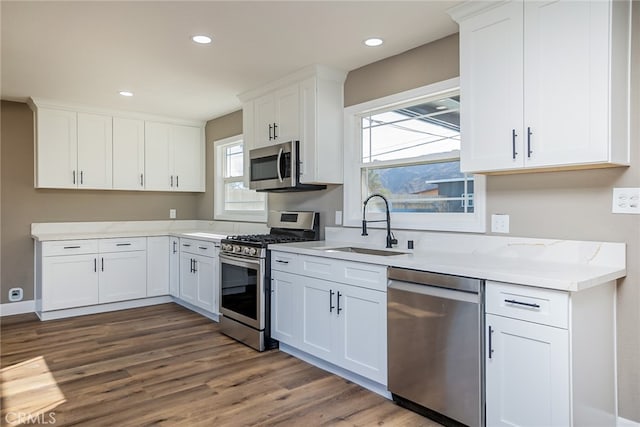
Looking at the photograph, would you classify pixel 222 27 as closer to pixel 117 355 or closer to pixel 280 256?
pixel 280 256

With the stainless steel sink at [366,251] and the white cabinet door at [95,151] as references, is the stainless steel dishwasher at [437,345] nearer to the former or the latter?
the stainless steel sink at [366,251]

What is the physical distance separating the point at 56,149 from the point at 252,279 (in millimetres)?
2857

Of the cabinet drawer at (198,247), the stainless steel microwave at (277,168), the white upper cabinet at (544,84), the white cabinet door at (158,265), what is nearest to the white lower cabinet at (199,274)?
the cabinet drawer at (198,247)

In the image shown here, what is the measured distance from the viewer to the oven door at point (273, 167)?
3.67m

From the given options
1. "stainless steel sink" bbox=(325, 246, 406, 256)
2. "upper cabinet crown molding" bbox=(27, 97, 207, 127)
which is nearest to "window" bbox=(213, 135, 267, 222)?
"upper cabinet crown molding" bbox=(27, 97, 207, 127)

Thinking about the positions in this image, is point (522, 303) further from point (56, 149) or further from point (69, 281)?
point (56, 149)

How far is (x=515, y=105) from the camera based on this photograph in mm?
2238

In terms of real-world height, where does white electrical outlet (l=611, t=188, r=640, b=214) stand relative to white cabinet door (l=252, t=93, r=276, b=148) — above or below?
below

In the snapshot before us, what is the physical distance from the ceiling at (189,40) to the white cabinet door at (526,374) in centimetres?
183

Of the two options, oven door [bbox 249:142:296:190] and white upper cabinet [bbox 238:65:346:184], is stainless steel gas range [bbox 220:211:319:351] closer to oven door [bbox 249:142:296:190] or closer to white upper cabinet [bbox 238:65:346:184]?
oven door [bbox 249:142:296:190]

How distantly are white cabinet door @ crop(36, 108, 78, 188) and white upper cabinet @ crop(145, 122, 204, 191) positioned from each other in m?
0.81

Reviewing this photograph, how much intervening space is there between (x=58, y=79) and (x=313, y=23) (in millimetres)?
2556

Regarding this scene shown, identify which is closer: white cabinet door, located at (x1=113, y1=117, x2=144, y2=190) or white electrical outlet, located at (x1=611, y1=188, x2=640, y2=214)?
white electrical outlet, located at (x1=611, y1=188, x2=640, y2=214)

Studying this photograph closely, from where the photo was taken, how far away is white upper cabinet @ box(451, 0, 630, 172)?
6.36 ft
